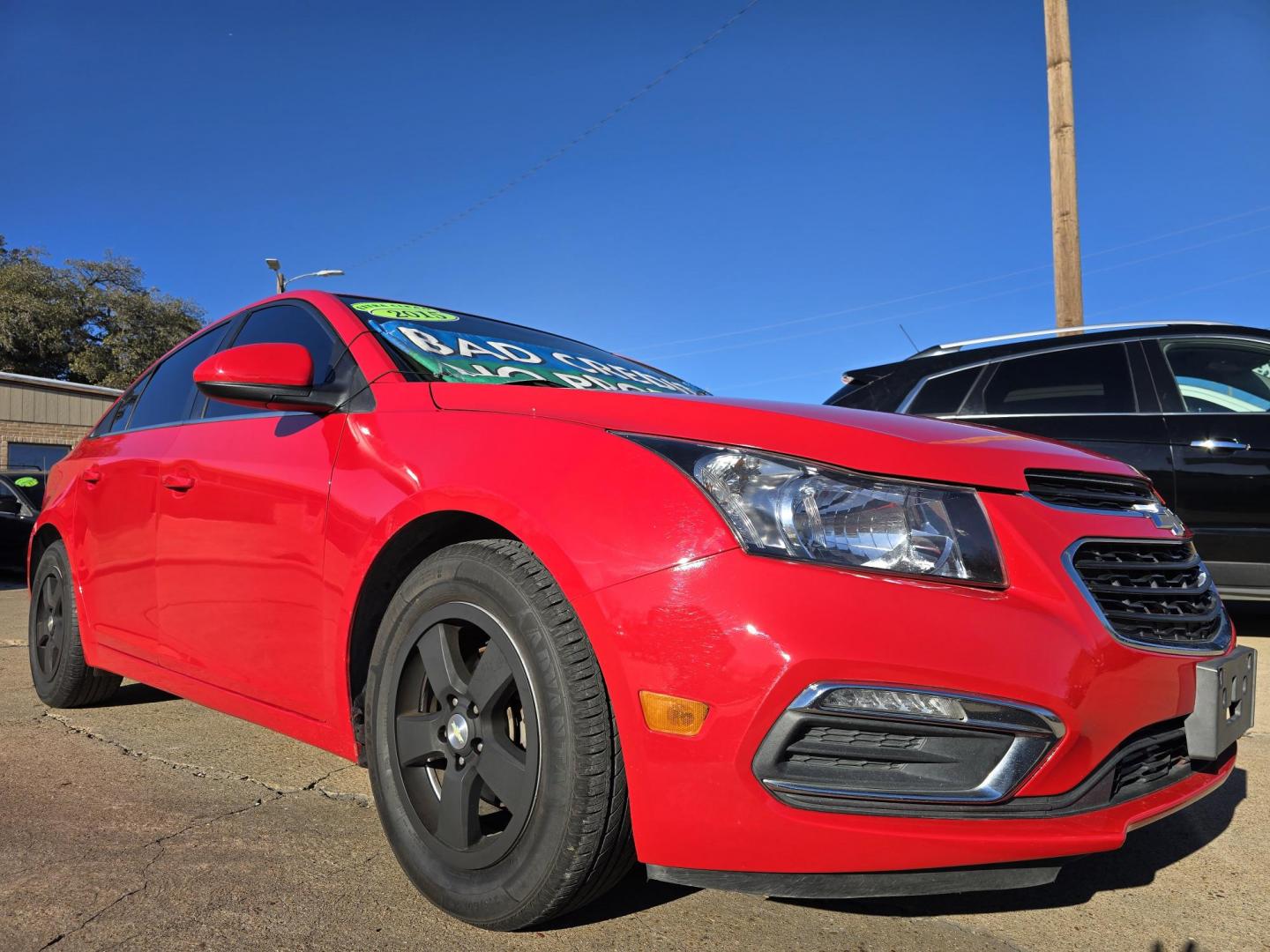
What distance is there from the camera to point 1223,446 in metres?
4.64

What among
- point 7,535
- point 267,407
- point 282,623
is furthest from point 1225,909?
point 7,535

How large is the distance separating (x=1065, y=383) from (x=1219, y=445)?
0.81 metres

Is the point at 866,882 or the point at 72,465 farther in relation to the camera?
the point at 72,465

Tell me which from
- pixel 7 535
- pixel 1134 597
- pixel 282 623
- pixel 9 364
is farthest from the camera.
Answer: pixel 9 364

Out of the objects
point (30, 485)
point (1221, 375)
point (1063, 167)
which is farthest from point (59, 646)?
point (1063, 167)

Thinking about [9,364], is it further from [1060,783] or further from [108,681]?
[1060,783]

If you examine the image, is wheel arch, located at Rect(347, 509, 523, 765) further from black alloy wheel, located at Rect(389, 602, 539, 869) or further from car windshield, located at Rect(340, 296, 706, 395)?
car windshield, located at Rect(340, 296, 706, 395)

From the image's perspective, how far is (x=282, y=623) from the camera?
2354 mm

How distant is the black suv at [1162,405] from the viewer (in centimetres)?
460

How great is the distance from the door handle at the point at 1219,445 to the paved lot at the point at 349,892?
2.34 m

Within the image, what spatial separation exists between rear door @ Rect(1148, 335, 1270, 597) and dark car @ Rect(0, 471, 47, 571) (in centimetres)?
1017

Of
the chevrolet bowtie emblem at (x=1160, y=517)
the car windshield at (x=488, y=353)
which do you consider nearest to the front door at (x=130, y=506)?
A: the car windshield at (x=488, y=353)

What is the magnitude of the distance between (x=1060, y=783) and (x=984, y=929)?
1.68 ft

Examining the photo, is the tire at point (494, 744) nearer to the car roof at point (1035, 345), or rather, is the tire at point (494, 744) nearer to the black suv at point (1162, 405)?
the black suv at point (1162, 405)
